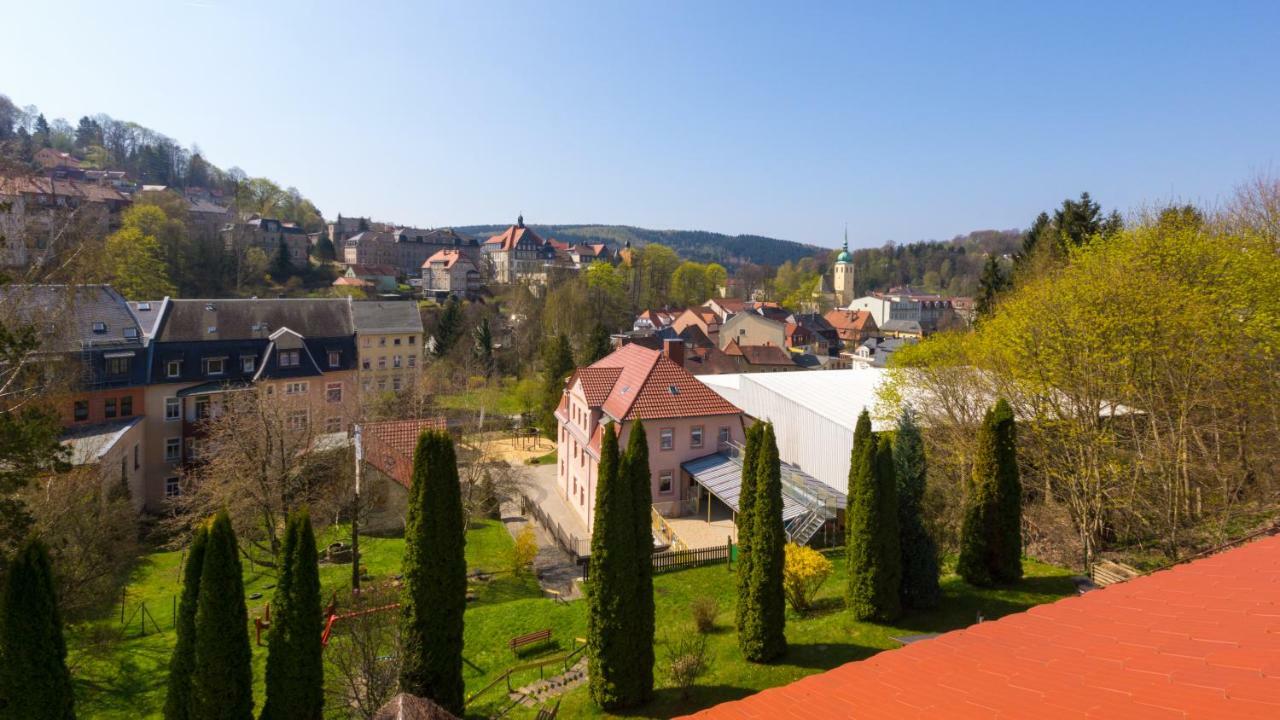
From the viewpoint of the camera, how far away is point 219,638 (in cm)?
955

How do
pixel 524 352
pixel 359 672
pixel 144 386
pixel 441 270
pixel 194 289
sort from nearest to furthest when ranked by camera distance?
pixel 359 672, pixel 144 386, pixel 524 352, pixel 194 289, pixel 441 270

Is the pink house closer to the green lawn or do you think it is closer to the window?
the green lawn

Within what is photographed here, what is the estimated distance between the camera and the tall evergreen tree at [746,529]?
14359 mm

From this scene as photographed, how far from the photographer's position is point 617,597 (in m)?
12.7

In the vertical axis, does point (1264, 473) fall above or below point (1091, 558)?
above

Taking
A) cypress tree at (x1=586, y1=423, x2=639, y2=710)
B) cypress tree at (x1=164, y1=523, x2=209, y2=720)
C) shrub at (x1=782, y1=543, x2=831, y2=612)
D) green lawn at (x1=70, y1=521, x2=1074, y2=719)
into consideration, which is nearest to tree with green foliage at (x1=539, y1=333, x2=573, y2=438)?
green lawn at (x1=70, y1=521, x2=1074, y2=719)

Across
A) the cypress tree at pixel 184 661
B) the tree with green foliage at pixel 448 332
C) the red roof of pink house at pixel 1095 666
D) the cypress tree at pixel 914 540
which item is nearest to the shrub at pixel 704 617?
the cypress tree at pixel 914 540

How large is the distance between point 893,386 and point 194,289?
253ft

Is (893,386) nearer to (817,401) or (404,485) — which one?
(817,401)

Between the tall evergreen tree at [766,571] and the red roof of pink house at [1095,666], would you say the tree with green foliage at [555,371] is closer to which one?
the tall evergreen tree at [766,571]

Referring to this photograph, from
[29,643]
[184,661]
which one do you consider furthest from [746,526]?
[29,643]

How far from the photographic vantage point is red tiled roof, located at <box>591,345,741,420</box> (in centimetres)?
2809

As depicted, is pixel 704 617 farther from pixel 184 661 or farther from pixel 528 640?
pixel 184 661

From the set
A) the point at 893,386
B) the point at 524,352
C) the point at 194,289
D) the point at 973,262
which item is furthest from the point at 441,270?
the point at 973,262
